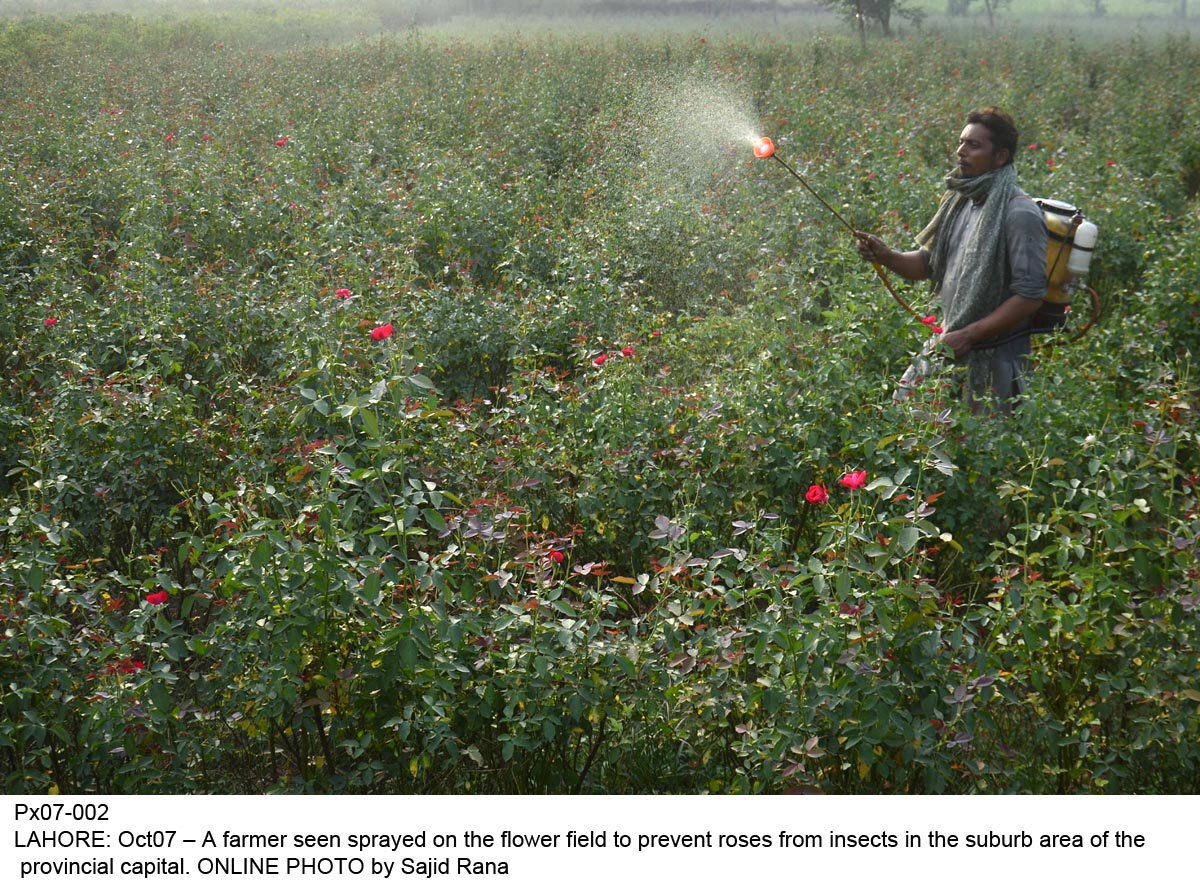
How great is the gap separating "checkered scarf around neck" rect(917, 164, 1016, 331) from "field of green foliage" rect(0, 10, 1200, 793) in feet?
1.25

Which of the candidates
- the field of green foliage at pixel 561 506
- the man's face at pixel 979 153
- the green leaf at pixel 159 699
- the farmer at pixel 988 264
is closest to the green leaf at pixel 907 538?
the field of green foliage at pixel 561 506

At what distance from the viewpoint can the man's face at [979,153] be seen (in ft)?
12.3

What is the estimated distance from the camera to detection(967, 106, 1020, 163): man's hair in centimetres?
373

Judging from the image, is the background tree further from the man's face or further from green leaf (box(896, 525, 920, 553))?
green leaf (box(896, 525, 920, 553))

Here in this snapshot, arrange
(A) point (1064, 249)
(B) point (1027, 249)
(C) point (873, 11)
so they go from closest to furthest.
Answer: (B) point (1027, 249) → (A) point (1064, 249) → (C) point (873, 11)

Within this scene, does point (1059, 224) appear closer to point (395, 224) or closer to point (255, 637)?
point (255, 637)

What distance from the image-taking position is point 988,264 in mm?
3770

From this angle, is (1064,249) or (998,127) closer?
(998,127)

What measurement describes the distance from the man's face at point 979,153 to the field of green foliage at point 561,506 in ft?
2.42

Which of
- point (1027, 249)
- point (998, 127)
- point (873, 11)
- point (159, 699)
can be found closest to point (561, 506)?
point (159, 699)

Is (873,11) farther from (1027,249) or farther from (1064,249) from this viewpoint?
(1027,249)

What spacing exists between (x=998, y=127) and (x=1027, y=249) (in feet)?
1.45

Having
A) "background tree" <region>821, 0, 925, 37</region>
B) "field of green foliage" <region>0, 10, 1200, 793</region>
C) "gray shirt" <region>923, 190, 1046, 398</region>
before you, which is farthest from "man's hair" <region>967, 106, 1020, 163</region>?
"background tree" <region>821, 0, 925, 37</region>

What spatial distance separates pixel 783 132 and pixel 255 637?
9029mm
